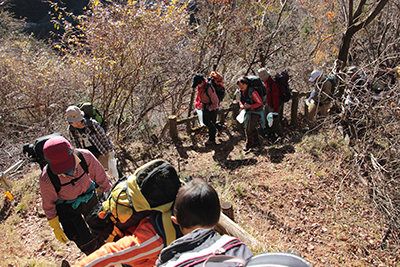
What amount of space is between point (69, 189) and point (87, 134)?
1331mm

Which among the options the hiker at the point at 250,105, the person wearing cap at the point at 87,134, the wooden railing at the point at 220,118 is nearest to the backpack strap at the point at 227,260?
the person wearing cap at the point at 87,134

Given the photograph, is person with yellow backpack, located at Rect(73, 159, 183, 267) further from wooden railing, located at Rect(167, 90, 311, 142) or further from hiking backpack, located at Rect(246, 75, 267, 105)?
wooden railing, located at Rect(167, 90, 311, 142)

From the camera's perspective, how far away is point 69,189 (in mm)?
2670

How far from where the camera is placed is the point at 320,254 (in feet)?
11.6

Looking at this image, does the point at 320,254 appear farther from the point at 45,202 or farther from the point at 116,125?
the point at 116,125

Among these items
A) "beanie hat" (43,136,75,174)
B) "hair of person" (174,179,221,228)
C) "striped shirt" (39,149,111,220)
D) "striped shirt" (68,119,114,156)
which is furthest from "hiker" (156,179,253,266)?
"striped shirt" (68,119,114,156)

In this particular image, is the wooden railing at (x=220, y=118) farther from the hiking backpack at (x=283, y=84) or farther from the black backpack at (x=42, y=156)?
the black backpack at (x=42, y=156)

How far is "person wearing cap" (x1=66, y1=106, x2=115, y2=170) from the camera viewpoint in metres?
3.66

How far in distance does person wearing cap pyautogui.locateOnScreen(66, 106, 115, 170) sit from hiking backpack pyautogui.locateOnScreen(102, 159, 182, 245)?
226 cm

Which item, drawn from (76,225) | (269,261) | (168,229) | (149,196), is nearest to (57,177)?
(76,225)

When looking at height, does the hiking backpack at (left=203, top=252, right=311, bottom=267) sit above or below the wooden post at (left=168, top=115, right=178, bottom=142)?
above

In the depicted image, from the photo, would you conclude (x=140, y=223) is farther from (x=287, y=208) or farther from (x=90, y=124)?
(x=287, y=208)

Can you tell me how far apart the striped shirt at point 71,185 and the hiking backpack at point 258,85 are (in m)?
4.35

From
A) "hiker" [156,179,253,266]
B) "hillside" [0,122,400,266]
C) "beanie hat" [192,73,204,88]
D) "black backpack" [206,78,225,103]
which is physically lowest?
"hillside" [0,122,400,266]
